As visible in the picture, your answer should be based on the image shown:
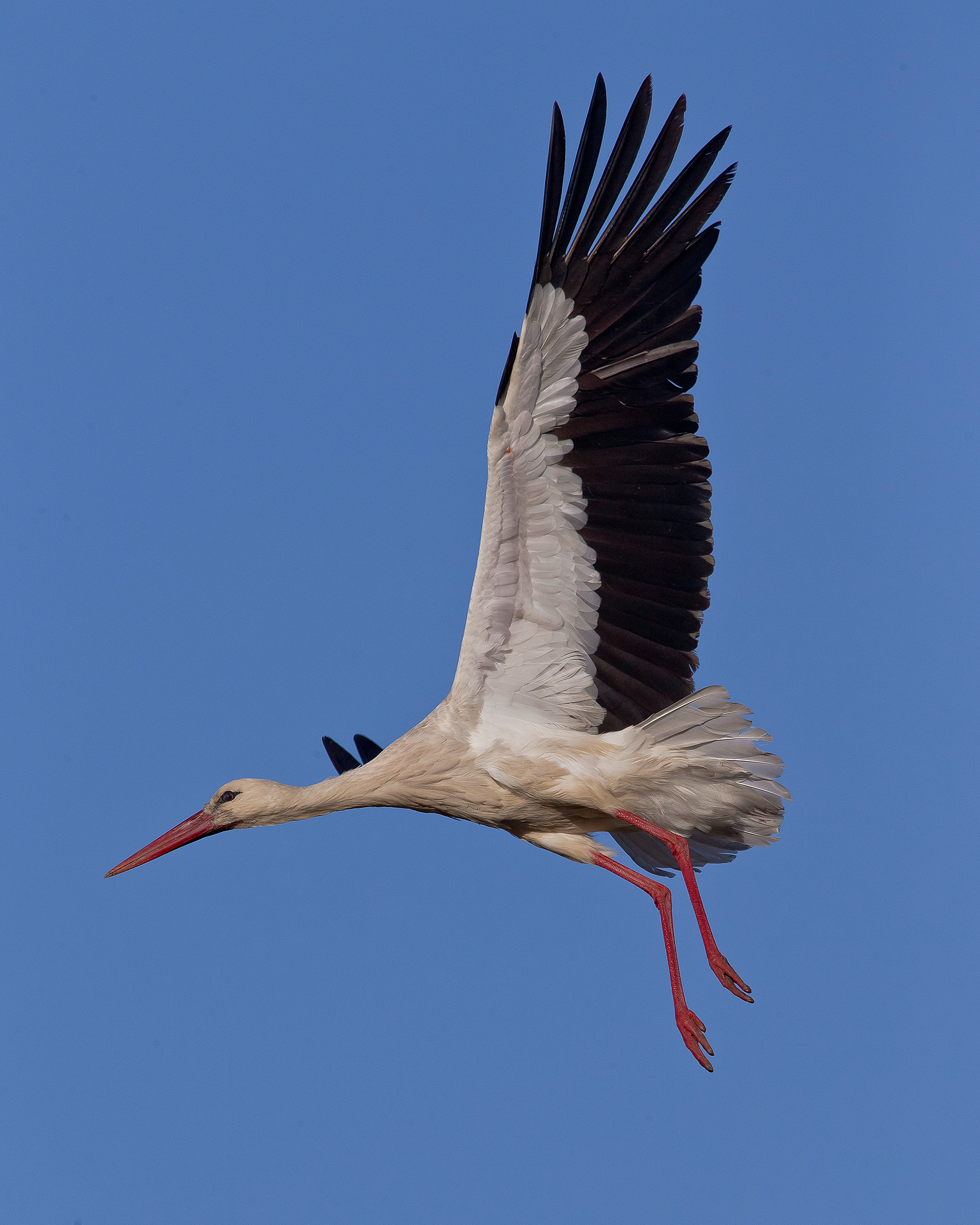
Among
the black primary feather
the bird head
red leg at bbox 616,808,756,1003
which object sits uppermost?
the black primary feather

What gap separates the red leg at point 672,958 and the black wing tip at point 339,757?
2355 millimetres

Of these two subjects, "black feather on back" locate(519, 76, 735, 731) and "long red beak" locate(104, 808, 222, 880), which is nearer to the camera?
"black feather on back" locate(519, 76, 735, 731)

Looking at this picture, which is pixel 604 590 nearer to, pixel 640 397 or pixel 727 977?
pixel 640 397

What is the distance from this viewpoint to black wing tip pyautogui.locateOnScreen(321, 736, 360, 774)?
965 centimetres

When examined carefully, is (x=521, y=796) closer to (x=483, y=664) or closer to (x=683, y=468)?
(x=483, y=664)

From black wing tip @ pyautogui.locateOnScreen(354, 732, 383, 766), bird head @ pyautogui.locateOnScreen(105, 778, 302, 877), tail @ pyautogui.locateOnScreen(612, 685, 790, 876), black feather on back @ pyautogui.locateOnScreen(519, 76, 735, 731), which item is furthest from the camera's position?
black wing tip @ pyautogui.locateOnScreen(354, 732, 383, 766)

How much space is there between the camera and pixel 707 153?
22.4 ft

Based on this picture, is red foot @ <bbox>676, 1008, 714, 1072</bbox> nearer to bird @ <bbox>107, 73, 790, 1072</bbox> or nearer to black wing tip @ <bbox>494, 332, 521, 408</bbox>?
bird @ <bbox>107, 73, 790, 1072</bbox>

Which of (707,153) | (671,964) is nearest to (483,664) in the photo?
(671,964)

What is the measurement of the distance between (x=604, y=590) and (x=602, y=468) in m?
0.64

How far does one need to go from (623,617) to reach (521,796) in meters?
1.03

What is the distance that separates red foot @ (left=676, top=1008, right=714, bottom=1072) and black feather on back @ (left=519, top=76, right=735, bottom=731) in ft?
4.82

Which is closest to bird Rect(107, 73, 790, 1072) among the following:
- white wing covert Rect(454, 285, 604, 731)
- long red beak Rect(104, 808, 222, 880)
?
white wing covert Rect(454, 285, 604, 731)

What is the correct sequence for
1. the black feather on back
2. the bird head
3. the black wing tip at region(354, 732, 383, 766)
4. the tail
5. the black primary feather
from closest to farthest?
the black primary feather
the black feather on back
the tail
the bird head
the black wing tip at region(354, 732, 383, 766)
